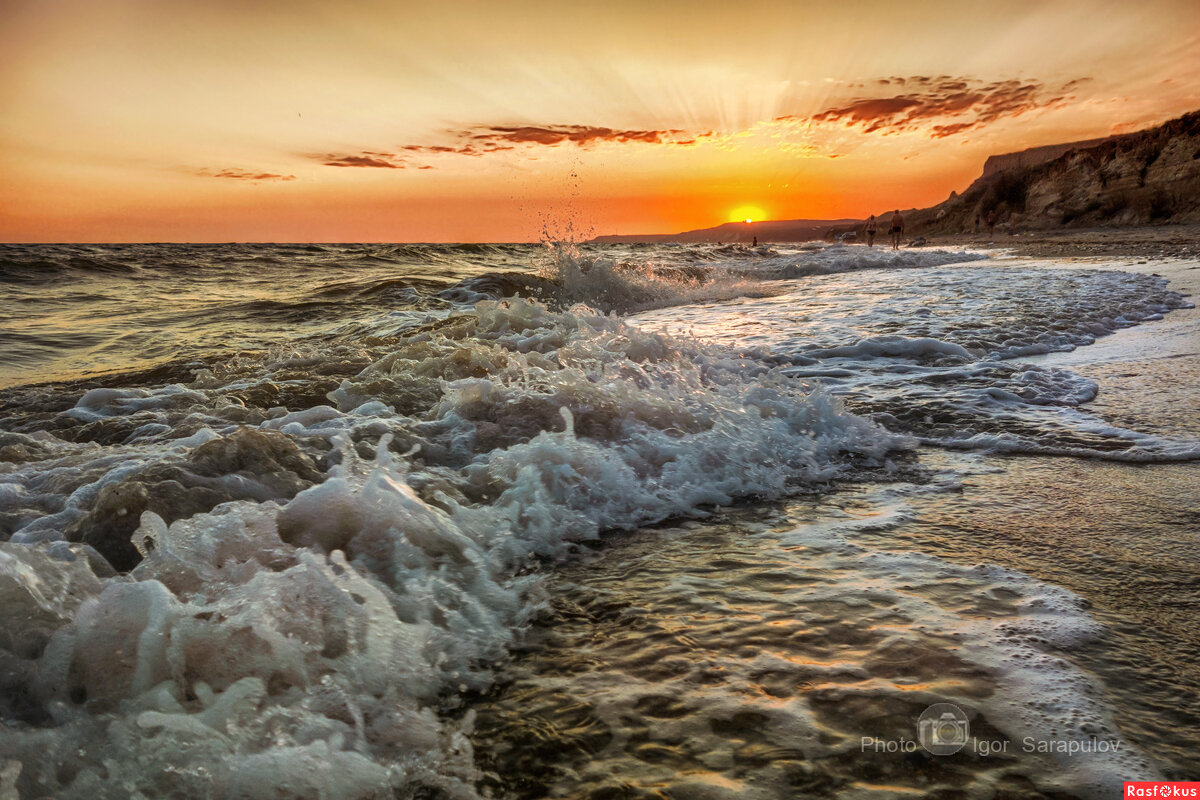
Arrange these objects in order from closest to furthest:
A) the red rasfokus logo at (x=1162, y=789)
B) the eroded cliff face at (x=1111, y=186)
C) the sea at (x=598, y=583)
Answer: the red rasfokus logo at (x=1162, y=789) < the sea at (x=598, y=583) < the eroded cliff face at (x=1111, y=186)

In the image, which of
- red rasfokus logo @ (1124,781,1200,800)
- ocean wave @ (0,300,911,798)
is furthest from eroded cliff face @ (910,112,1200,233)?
red rasfokus logo @ (1124,781,1200,800)

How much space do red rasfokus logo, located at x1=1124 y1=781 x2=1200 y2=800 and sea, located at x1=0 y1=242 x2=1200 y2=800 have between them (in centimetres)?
3

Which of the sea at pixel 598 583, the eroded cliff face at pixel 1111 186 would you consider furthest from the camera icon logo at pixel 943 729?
the eroded cliff face at pixel 1111 186

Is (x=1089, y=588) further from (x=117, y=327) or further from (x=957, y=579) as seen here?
(x=117, y=327)

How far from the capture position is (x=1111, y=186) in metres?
41.0

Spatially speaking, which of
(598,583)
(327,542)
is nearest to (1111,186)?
(598,583)

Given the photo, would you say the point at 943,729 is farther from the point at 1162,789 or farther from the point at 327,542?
the point at 327,542

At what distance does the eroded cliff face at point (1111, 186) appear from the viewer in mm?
36219

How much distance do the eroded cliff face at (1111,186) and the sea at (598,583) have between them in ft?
144

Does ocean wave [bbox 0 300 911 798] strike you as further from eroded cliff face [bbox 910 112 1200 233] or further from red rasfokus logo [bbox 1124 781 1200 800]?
eroded cliff face [bbox 910 112 1200 233]

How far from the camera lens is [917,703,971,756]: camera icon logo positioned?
1399 millimetres

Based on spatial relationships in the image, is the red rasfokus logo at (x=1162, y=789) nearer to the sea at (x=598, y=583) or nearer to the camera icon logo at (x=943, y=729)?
the sea at (x=598, y=583)

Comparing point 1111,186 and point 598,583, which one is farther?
point 1111,186

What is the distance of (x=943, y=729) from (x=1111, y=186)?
53.2 meters
